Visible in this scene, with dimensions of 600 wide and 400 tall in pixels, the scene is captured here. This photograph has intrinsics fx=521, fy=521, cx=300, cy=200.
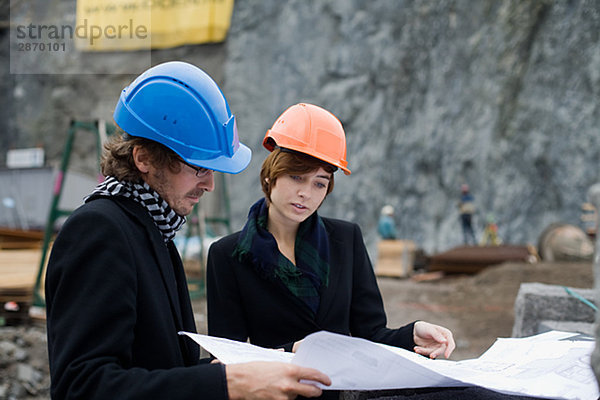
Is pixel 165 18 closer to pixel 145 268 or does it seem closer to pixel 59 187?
pixel 59 187

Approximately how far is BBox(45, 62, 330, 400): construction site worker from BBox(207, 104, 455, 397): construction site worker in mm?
362

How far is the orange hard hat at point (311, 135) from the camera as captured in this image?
188 cm

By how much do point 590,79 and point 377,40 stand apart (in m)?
6.70

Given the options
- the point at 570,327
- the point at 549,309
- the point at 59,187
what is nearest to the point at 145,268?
the point at 570,327

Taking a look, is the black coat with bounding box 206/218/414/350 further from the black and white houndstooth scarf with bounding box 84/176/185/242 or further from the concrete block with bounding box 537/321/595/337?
the concrete block with bounding box 537/321/595/337

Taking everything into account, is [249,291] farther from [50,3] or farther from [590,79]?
[50,3]

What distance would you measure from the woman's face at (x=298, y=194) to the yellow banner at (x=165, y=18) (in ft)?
58.2

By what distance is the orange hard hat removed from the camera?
1.88m

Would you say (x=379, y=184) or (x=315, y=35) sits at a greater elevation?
(x=315, y=35)

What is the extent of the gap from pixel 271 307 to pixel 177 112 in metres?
0.79

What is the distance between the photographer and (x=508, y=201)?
16.5 meters

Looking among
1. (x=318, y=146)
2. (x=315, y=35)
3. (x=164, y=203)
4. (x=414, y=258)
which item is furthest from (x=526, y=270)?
(x=315, y=35)

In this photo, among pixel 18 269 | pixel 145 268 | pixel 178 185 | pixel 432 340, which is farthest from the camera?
pixel 18 269

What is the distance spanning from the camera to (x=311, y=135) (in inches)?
75.0
